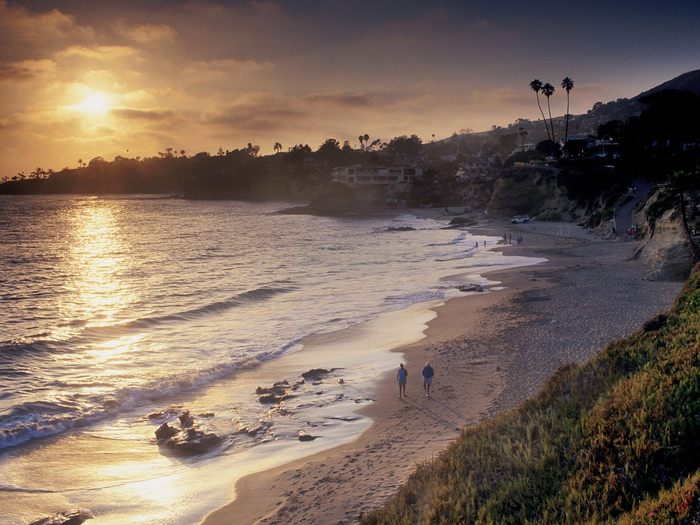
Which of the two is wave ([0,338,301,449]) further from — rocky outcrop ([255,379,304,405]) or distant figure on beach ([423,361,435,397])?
distant figure on beach ([423,361,435,397])

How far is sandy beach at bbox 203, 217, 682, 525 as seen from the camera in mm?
11898

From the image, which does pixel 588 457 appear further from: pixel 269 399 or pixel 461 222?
pixel 461 222

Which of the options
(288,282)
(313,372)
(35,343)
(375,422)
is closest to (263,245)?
(288,282)

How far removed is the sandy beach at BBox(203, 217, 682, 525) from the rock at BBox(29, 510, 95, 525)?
255cm

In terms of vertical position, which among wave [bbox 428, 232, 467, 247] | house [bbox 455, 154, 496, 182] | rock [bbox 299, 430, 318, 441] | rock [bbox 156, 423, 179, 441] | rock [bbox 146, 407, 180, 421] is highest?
house [bbox 455, 154, 496, 182]

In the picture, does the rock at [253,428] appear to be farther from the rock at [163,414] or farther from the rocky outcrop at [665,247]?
the rocky outcrop at [665,247]

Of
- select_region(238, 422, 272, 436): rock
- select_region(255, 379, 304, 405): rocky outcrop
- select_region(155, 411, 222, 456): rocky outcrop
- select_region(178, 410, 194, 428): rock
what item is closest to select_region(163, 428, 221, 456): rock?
select_region(155, 411, 222, 456): rocky outcrop

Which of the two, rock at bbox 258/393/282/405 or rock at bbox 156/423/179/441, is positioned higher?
rock at bbox 156/423/179/441

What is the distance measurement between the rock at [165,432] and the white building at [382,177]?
135625 millimetres

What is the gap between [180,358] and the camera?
75.4ft

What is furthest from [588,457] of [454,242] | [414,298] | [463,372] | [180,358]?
Result: [454,242]

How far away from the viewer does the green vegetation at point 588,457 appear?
7648mm

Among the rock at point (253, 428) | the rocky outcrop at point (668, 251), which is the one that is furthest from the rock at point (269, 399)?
the rocky outcrop at point (668, 251)

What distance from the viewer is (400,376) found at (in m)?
17.6
